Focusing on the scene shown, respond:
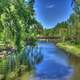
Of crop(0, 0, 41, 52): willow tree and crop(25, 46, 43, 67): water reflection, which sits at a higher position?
crop(0, 0, 41, 52): willow tree

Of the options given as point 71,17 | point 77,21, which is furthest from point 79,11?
point 71,17

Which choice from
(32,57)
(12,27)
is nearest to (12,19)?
(12,27)

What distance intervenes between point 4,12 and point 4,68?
24.8ft

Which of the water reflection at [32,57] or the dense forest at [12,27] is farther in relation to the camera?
the water reflection at [32,57]

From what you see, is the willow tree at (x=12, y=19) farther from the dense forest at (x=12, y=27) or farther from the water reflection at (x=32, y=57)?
the water reflection at (x=32, y=57)

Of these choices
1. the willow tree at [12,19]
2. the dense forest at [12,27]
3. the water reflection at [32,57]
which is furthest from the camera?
the water reflection at [32,57]

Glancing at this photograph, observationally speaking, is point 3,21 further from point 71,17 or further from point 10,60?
point 71,17

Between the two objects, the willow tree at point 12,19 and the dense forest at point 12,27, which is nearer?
the willow tree at point 12,19

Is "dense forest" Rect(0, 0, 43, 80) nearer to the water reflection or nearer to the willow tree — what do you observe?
the willow tree

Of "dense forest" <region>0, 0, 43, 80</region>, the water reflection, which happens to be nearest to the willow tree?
"dense forest" <region>0, 0, 43, 80</region>

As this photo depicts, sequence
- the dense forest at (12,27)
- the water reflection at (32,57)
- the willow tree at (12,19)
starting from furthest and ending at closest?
the water reflection at (32,57), the dense forest at (12,27), the willow tree at (12,19)

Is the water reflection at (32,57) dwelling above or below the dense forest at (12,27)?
below

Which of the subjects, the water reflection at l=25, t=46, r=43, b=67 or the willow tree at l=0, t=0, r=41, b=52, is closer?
the willow tree at l=0, t=0, r=41, b=52

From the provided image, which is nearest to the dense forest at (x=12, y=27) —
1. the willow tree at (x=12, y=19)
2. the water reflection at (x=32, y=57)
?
the willow tree at (x=12, y=19)
